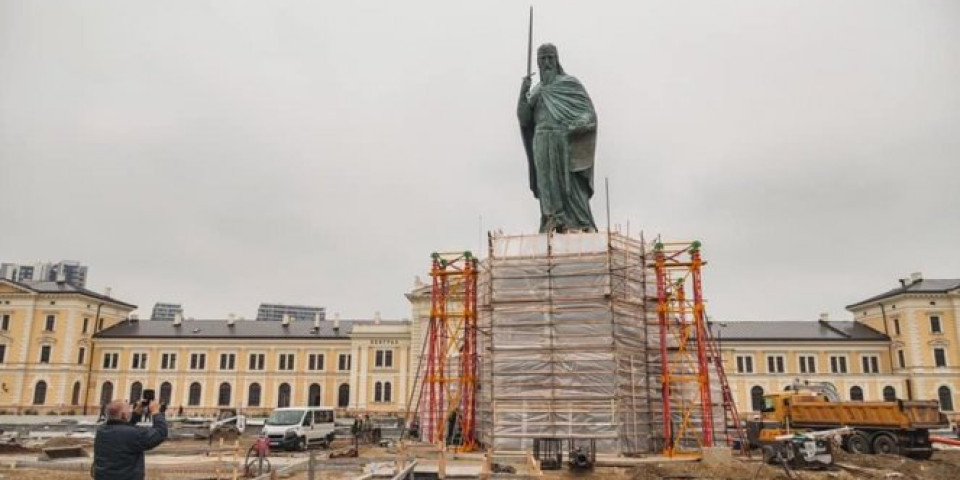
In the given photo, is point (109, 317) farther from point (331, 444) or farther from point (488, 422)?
point (488, 422)

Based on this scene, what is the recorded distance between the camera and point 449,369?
27266 mm

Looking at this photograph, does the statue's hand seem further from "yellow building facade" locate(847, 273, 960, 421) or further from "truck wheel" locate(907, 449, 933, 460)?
"yellow building facade" locate(847, 273, 960, 421)

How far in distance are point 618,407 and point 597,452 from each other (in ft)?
4.67

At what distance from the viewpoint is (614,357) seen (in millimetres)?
20406

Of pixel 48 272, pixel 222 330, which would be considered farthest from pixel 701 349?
pixel 48 272

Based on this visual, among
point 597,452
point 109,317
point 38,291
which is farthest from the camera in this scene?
point 109,317

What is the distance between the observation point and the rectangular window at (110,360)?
68.9 m

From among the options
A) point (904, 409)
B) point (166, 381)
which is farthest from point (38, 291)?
point (904, 409)

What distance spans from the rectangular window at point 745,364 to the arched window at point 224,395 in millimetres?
49110

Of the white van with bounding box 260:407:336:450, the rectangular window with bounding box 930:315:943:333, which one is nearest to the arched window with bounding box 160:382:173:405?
the white van with bounding box 260:407:336:450

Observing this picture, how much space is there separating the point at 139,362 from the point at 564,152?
198 ft

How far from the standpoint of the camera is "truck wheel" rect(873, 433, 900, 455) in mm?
25320

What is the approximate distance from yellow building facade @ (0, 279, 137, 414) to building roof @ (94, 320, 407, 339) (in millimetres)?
3769

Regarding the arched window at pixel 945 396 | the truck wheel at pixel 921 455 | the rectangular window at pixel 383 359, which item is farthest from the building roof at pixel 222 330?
the truck wheel at pixel 921 455
